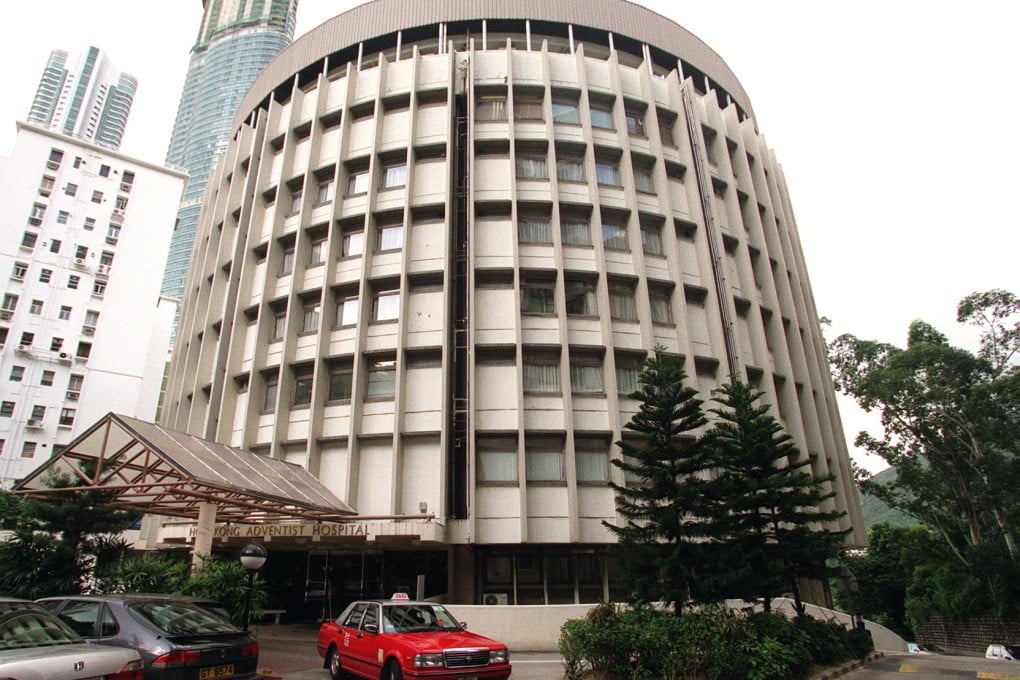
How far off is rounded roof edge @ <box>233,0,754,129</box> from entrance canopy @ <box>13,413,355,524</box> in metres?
22.7

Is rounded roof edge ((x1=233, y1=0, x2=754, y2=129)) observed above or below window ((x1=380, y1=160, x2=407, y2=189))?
above

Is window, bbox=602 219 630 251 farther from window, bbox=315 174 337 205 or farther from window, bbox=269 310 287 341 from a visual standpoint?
window, bbox=269 310 287 341

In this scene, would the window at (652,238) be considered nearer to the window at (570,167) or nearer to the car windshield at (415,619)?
the window at (570,167)

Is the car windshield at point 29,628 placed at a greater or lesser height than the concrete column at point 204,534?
lesser

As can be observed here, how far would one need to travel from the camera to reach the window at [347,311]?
79.7 ft

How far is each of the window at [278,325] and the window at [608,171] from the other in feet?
48.7

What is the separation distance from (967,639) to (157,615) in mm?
39689

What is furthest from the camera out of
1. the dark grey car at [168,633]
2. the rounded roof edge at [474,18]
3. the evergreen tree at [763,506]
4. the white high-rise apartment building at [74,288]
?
the white high-rise apartment building at [74,288]

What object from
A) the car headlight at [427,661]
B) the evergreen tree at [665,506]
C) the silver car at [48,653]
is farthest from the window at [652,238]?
the silver car at [48,653]

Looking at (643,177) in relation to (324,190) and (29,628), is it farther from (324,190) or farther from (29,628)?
(29,628)

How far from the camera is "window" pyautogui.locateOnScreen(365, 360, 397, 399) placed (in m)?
22.8

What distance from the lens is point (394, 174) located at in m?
26.5

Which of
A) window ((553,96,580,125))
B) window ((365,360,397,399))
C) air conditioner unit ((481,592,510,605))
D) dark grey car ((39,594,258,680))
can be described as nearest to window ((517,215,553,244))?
window ((553,96,580,125))

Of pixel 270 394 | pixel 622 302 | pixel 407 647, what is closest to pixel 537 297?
pixel 622 302
